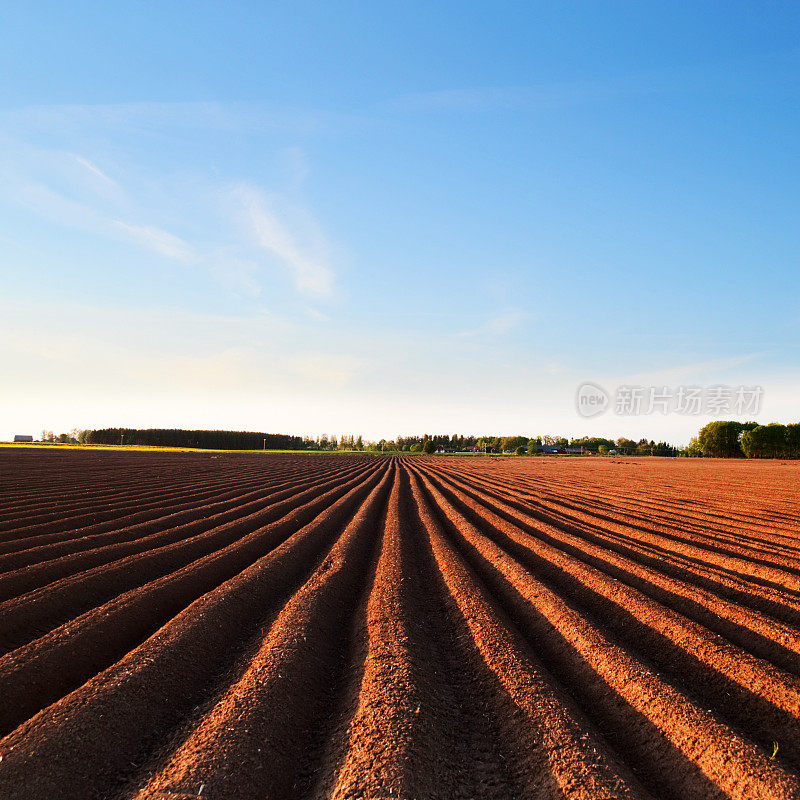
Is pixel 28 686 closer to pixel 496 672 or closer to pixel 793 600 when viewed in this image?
pixel 496 672

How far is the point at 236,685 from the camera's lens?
383 centimetres

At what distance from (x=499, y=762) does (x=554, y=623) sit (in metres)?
2.28

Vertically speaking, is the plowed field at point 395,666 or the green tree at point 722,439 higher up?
the green tree at point 722,439

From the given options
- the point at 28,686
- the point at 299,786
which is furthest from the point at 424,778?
the point at 28,686

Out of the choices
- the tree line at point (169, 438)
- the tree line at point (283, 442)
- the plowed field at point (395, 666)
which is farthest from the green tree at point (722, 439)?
the tree line at point (169, 438)

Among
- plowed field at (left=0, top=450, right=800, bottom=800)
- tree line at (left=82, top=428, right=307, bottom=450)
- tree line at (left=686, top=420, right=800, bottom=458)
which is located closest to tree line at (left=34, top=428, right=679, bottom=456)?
tree line at (left=82, top=428, right=307, bottom=450)

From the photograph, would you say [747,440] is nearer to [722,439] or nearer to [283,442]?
[722,439]

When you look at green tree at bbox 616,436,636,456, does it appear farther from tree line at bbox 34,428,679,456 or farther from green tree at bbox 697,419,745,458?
green tree at bbox 697,419,745,458

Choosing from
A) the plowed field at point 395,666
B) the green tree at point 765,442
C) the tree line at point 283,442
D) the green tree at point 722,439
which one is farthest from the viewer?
the tree line at point 283,442

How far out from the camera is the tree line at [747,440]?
5947cm

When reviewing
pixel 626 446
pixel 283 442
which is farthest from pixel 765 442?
Result: pixel 283 442

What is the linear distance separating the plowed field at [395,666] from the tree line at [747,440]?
63674 millimetres

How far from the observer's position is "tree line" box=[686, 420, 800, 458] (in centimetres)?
5947

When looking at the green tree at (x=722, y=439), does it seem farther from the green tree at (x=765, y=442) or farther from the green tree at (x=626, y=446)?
the green tree at (x=626, y=446)
